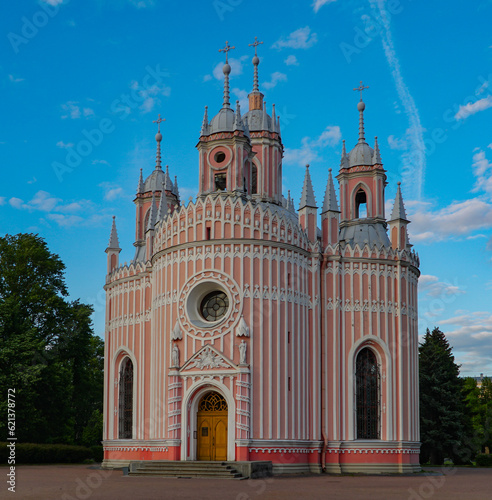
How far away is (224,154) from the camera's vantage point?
4022cm

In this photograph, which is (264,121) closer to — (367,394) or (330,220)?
(330,220)

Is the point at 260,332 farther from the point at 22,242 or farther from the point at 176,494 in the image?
the point at 22,242

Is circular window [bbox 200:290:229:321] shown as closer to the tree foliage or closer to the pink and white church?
the pink and white church

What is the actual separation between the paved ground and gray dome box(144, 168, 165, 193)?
22211 millimetres

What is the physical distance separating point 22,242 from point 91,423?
75.8 ft

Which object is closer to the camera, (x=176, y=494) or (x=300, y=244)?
(x=176, y=494)

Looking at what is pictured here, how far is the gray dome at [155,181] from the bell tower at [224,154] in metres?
9.80

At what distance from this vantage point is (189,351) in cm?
3619

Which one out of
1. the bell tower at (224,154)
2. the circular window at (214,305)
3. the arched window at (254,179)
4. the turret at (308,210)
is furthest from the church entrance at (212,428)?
the arched window at (254,179)

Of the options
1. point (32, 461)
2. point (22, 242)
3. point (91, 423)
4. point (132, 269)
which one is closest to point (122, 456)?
point (32, 461)

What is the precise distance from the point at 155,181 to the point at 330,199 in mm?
15025

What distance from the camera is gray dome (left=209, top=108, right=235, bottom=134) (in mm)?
40625

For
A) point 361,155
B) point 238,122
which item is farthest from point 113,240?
point 361,155

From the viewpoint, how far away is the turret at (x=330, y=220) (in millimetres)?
39875
